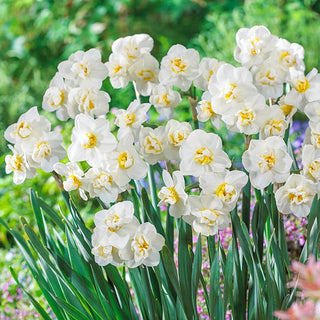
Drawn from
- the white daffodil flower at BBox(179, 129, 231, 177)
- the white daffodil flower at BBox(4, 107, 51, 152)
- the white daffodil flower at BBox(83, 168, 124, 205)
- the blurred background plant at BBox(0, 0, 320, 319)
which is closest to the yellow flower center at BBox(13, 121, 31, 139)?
the white daffodil flower at BBox(4, 107, 51, 152)

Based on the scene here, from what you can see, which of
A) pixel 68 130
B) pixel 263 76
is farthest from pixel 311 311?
pixel 68 130

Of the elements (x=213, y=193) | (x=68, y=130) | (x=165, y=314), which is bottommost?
(x=68, y=130)

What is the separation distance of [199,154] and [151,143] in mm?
68

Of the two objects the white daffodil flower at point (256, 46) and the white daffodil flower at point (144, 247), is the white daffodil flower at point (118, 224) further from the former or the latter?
the white daffodil flower at point (256, 46)

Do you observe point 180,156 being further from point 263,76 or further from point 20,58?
point 20,58

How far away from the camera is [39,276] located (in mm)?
817

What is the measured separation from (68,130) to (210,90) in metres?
1.45

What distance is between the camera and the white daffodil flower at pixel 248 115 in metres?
0.69

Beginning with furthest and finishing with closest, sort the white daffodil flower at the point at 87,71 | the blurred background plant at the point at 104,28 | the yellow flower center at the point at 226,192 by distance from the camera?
the blurred background plant at the point at 104,28
the white daffodil flower at the point at 87,71
the yellow flower center at the point at 226,192

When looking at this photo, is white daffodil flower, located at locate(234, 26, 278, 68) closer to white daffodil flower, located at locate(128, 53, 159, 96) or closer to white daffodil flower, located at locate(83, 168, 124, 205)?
white daffodil flower, located at locate(128, 53, 159, 96)

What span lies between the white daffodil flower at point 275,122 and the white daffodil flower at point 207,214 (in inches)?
4.4

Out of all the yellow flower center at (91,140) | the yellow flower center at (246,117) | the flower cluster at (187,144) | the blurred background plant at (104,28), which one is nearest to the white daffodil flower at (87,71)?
the flower cluster at (187,144)

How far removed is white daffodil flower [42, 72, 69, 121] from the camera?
30.8 inches

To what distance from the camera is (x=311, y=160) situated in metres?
0.69
